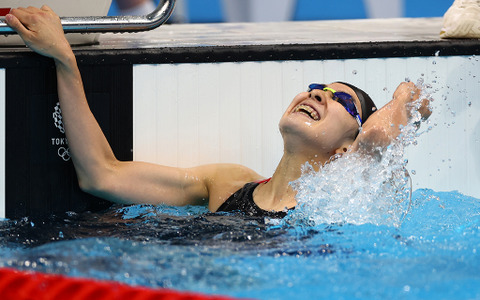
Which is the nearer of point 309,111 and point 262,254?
point 262,254

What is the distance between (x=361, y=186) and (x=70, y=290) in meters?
1.01

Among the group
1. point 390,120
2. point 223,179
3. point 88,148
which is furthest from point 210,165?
point 390,120

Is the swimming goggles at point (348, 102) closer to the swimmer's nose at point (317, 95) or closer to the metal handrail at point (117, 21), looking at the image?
the swimmer's nose at point (317, 95)

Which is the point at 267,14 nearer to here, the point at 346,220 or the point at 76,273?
the point at 346,220

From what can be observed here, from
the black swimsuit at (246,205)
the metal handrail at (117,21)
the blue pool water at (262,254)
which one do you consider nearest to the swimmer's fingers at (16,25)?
the metal handrail at (117,21)

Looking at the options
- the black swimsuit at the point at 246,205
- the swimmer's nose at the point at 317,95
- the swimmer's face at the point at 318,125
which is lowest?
the black swimsuit at the point at 246,205

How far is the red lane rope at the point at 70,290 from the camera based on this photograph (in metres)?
1.21

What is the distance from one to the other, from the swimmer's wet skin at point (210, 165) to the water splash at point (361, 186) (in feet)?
0.12

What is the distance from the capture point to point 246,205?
202 centimetres

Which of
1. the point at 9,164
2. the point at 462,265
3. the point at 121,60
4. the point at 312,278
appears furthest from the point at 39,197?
the point at 462,265

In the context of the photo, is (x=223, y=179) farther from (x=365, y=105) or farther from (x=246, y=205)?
(x=365, y=105)

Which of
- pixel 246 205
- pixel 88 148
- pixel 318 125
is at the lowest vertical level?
pixel 246 205

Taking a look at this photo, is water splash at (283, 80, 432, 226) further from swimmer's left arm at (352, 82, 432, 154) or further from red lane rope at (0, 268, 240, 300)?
red lane rope at (0, 268, 240, 300)

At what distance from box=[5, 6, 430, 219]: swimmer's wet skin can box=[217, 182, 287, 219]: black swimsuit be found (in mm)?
18
